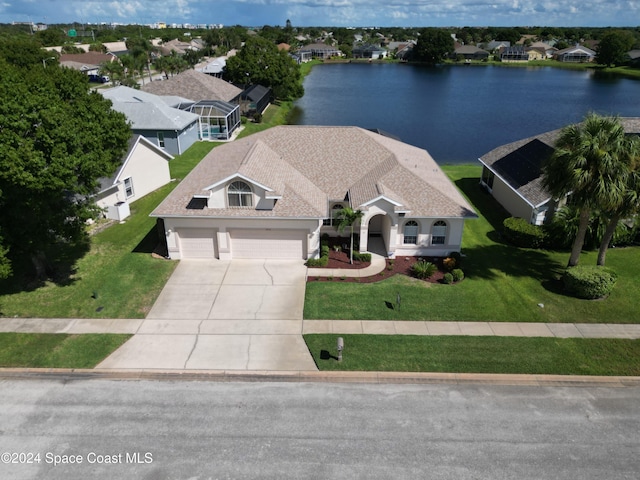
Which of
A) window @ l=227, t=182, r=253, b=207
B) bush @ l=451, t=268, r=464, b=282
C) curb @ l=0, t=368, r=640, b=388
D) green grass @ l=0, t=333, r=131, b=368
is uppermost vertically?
window @ l=227, t=182, r=253, b=207

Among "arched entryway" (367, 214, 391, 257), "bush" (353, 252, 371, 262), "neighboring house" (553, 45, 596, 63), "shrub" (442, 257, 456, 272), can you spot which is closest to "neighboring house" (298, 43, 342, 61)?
"neighboring house" (553, 45, 596, 63)

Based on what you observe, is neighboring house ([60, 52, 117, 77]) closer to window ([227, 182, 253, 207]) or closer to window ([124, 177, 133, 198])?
window ([124, 177, 133, 198])

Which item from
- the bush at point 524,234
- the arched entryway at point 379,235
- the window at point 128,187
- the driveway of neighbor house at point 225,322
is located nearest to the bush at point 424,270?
the arched entryway at point 379,235

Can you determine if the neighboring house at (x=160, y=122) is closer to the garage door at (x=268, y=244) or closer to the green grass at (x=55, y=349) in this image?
the garage door at (x=268, y=244)

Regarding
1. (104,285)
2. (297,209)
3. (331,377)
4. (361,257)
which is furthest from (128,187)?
(331,377)

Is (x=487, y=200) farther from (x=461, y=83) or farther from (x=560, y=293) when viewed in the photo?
(x=461, y=83)

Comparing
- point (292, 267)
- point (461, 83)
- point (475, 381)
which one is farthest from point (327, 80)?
point (475, 381)
